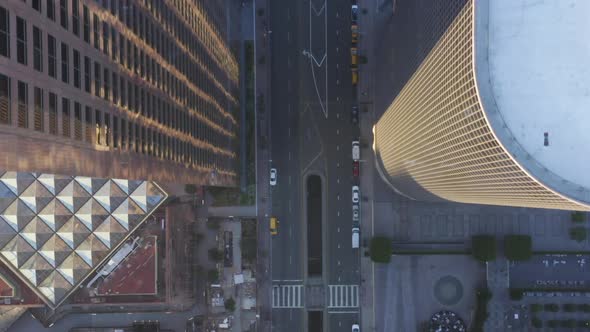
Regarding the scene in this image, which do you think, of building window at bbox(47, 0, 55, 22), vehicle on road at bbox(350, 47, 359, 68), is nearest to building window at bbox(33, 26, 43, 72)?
building window at bbox(47, 0, 55, 22)

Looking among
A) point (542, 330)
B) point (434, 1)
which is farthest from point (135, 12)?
point (542, 330)

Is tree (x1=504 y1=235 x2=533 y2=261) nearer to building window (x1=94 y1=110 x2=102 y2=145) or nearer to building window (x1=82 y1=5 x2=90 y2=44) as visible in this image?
building window (x1=94 y1=110 x2=102 y2=145)

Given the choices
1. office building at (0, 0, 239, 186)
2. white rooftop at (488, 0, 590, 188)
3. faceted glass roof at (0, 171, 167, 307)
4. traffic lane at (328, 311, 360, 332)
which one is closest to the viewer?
office building at (0, 0, 239, 186)

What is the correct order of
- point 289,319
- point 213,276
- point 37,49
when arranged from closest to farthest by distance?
point 37,49, point 213,276, point 289,319

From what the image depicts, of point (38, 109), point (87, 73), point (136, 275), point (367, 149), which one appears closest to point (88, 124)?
point (87, 73)

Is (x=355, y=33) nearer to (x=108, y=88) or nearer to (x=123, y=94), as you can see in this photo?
(x=123, y=94)

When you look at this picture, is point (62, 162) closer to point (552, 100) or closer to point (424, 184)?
point (552, 100)
